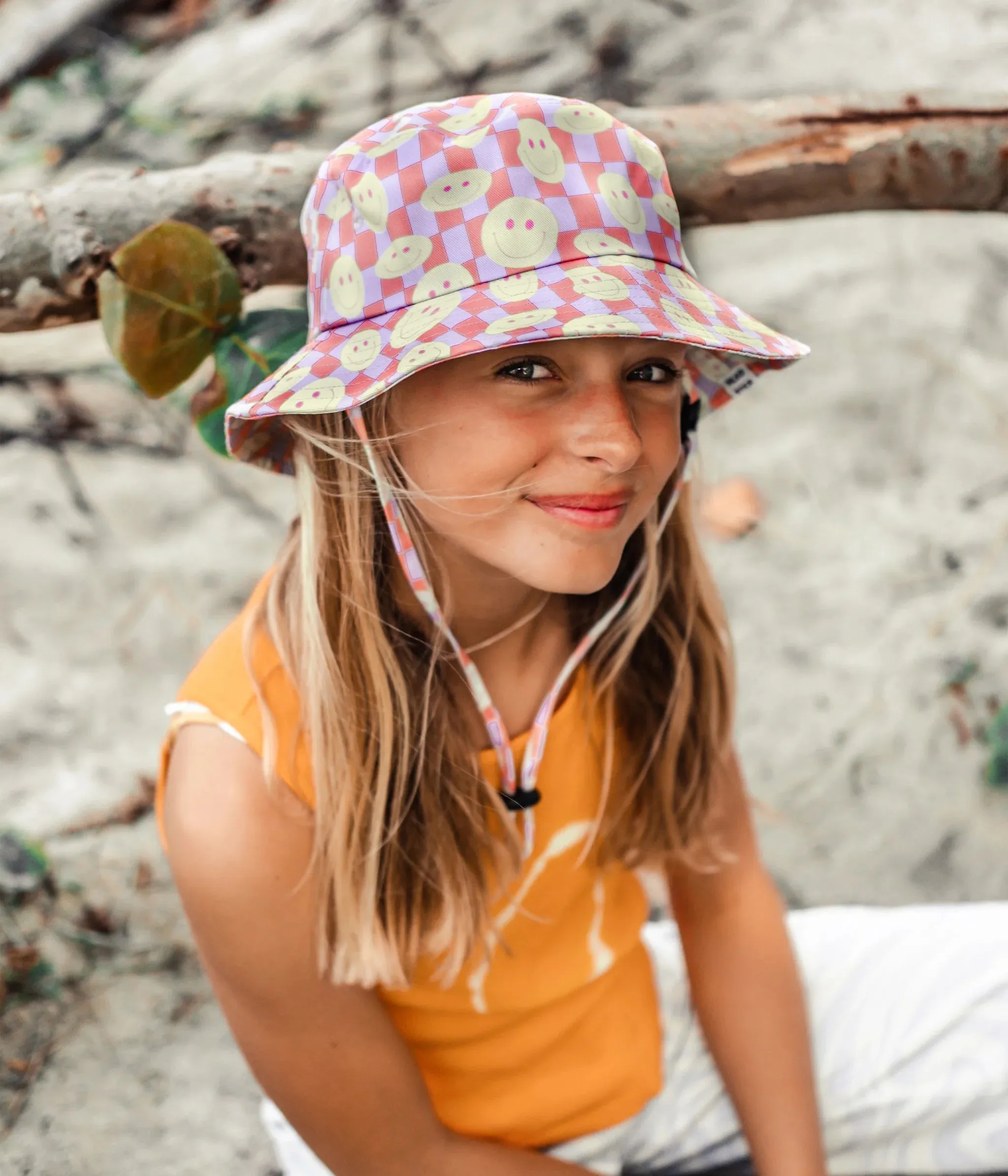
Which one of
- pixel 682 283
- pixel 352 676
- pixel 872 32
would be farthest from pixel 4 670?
pixel 872 32

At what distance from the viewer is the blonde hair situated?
886mm

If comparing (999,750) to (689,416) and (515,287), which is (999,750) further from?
(515,287)

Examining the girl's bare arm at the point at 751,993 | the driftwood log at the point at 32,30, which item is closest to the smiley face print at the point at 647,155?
the girl's bare arm at the point at 751,993

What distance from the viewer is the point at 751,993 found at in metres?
1.18

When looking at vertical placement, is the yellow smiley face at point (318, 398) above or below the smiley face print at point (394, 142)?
below

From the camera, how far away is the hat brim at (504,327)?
0.72 metres

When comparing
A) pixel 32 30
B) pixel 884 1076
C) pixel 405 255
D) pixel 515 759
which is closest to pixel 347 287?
pixel 405 255

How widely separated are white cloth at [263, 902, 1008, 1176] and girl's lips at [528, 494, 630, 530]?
2.31 ft

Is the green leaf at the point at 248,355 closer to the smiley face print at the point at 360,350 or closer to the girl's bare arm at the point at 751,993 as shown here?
the smiley face print at the point at 360,350

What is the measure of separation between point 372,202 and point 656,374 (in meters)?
0.27

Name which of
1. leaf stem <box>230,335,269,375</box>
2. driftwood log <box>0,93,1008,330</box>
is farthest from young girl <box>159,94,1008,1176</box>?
driftwood log <box>0,93,1008,330</box>

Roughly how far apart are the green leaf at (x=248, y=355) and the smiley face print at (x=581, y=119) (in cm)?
37

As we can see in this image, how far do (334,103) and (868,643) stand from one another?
182 cm

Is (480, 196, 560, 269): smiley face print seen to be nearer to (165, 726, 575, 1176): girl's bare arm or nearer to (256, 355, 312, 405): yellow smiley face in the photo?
(256, 355, 312, 405): yellow smiley face
